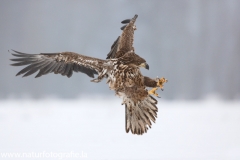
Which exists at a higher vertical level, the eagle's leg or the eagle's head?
the eagle's head

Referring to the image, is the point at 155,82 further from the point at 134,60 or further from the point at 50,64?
the point at 50,64

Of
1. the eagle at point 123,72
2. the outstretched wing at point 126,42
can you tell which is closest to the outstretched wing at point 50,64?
the eagle at point 123,72

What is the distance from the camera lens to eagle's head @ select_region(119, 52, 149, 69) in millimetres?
1111

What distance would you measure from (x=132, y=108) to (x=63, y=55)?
13.4 inches

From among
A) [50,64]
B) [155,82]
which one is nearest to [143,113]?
[155,82]

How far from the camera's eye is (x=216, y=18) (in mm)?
2588

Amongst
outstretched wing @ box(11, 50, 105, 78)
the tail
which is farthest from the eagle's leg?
outstretched wing @ box(11, 50, 105, 78)

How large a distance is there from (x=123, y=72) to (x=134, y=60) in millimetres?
76

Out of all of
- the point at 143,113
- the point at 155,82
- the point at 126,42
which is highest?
the point at 126,42

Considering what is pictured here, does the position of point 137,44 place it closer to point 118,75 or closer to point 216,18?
point 216,18

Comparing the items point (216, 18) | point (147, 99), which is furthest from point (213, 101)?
point (147, 99)

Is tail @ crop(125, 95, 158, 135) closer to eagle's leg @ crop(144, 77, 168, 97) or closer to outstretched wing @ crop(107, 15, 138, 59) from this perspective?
eagle's leg @ crop(144, 77, 168, 97)

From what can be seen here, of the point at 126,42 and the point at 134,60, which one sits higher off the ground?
the point at 126,42

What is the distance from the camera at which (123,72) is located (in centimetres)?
120
